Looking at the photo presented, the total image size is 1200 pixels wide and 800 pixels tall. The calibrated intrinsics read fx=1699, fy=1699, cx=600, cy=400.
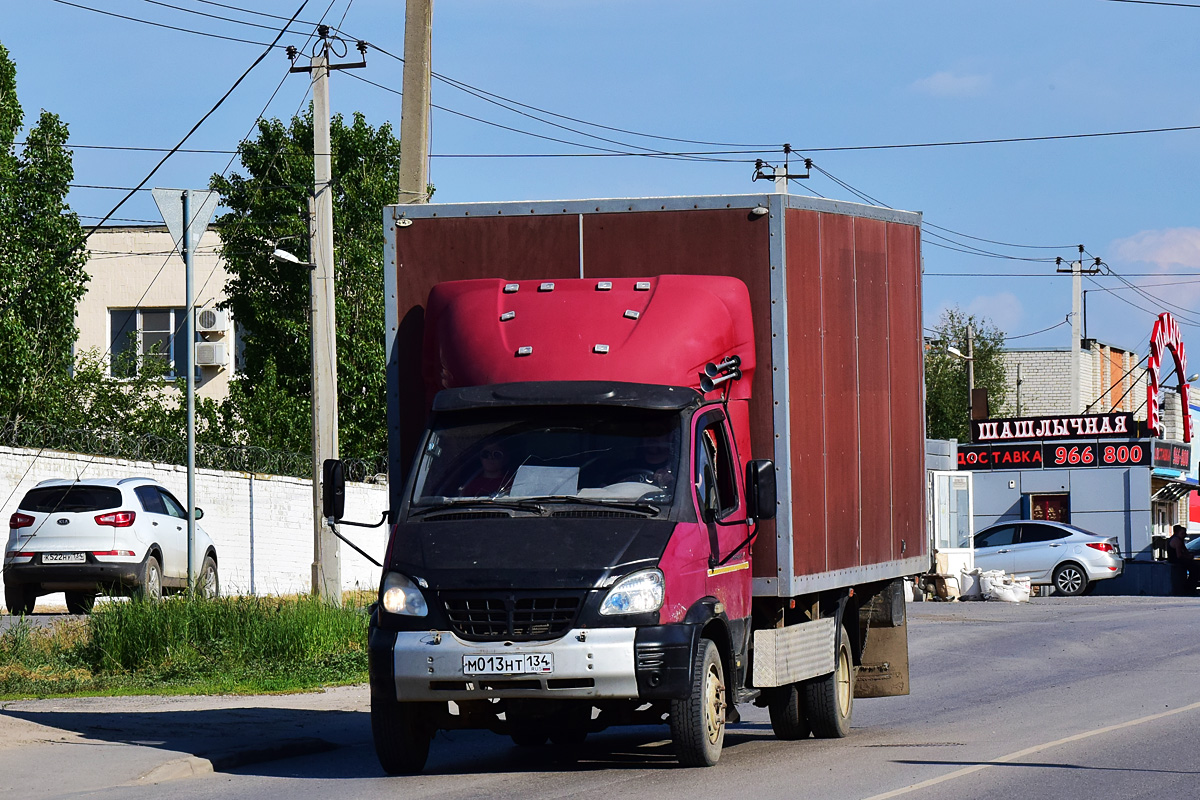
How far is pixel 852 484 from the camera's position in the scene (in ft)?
37.7

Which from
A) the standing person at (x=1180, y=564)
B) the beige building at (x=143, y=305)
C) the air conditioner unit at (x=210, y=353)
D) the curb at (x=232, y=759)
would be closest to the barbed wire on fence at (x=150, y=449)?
the curb at (x=232, y=759)

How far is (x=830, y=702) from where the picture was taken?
11609 mm

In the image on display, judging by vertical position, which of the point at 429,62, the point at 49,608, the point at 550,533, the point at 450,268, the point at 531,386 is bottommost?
the point at 49,608

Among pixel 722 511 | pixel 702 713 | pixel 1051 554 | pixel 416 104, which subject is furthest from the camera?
pixel 1051 554

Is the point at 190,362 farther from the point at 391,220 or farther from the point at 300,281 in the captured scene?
the point at 300,281

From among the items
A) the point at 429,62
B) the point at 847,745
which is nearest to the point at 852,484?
the point at 847,745

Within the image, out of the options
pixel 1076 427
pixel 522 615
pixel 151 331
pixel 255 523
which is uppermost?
pixel 151 331

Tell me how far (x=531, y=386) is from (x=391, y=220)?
1.91m

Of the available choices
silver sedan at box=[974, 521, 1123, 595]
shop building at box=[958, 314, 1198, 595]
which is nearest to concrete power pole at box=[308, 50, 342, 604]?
silver sedan at box=[974, 521, 1123, 595]

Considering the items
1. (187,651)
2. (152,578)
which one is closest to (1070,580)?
(152,578)

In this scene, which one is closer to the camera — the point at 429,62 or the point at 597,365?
the point at 597,365

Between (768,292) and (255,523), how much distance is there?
21.5 meters

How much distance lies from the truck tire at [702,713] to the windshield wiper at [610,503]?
0.78m

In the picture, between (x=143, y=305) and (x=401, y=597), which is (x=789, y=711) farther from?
(x=143, y=305)
